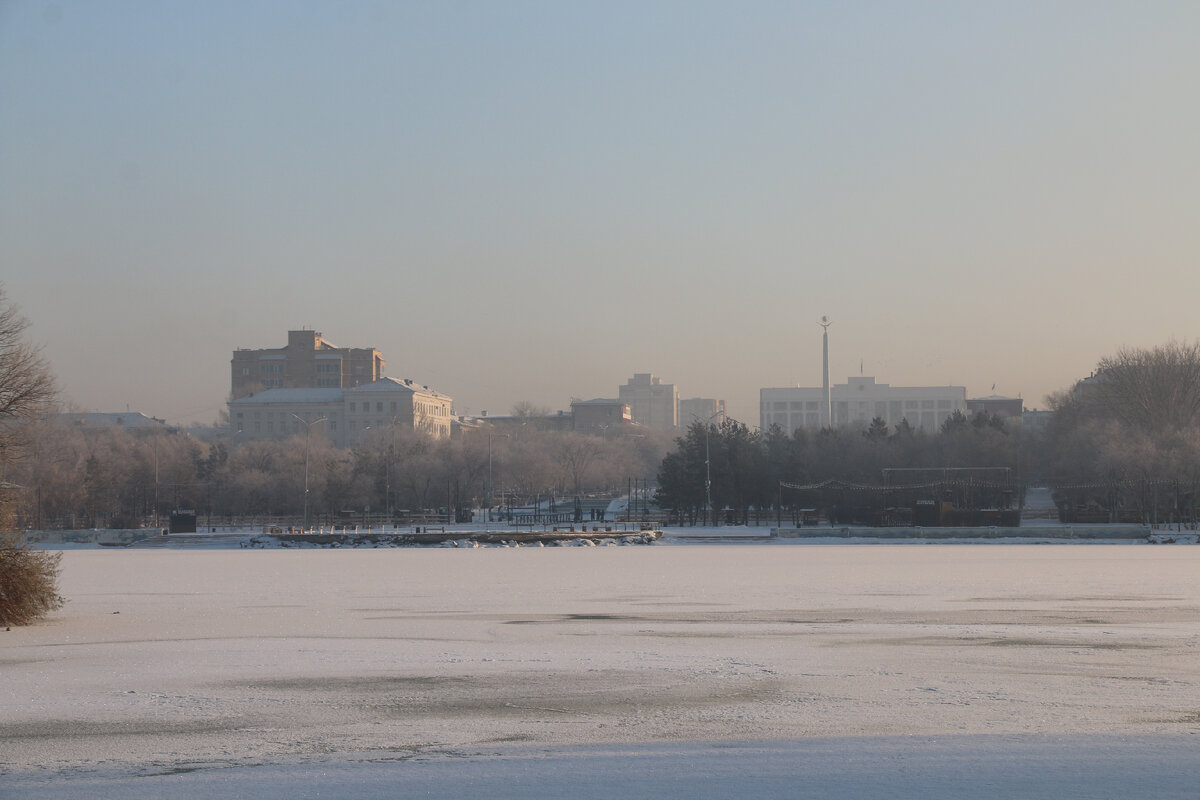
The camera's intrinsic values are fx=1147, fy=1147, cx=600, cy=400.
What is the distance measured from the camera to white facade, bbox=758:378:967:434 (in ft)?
577

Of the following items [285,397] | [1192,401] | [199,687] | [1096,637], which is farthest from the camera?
[285,397]

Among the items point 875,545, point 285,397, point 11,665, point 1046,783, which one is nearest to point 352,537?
point 875,545

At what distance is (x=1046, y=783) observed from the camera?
9.51 m

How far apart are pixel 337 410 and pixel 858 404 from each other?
81.3 meters

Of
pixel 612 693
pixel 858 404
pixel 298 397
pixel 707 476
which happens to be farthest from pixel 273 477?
pixel 858 404

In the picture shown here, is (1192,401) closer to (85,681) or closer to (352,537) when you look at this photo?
(352,537)

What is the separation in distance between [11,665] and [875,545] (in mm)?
44380

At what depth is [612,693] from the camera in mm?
13672

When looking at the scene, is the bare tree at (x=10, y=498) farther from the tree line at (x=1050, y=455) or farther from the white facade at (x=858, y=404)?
the white facade at (x=858, y=404)

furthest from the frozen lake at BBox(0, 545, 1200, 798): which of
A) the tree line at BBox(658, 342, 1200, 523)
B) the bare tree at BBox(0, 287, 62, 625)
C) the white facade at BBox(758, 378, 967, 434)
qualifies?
the white facade at BBox(758, 378, 967, 434)

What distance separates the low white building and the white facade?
5350 centimetres

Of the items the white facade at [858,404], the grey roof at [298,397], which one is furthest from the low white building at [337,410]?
the white facade at [858,404]

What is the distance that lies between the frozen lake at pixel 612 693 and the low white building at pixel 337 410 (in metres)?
138

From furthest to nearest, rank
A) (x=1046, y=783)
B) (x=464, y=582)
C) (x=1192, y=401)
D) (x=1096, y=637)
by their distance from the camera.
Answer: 1. (x=1192, y=401)
2. (x=464, y=582)
3. (x=1096, y=637)
4. (x=1046, y=783)
